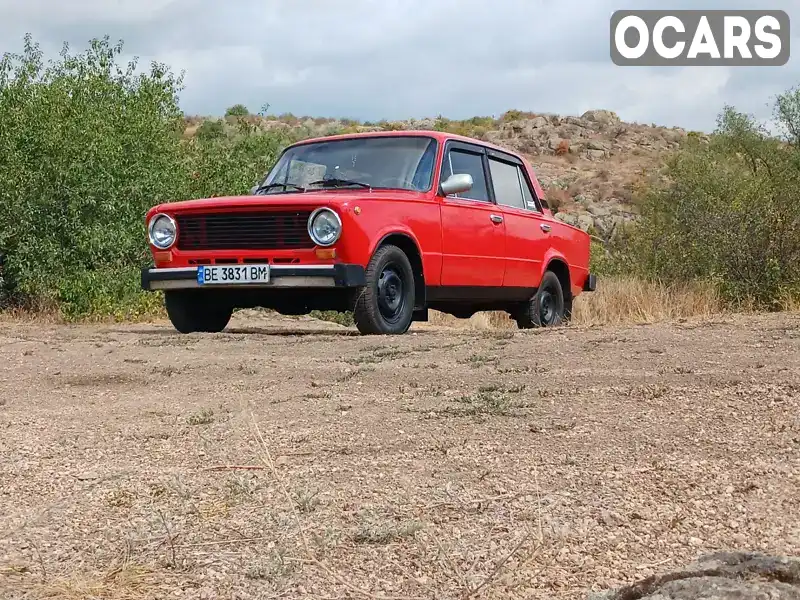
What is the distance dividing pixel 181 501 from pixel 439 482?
0.73m

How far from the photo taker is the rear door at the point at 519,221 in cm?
948

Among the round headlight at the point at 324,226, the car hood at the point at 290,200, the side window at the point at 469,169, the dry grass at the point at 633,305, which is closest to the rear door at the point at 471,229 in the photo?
the side window at the point at 469,169

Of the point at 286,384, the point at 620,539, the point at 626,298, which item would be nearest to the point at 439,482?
the point at 620,539

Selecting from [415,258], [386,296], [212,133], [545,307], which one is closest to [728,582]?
[386,296]

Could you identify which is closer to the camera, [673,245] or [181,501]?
[181,501]

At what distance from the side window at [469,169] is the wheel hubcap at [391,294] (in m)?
1.06

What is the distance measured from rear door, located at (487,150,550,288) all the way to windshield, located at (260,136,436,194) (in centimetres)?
113

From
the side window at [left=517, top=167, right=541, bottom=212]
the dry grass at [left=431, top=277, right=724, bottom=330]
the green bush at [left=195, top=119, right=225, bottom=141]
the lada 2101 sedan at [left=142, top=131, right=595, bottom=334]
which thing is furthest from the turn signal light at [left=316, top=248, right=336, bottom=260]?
the green bush at [left=195, top=119, right=225, bottom=141]

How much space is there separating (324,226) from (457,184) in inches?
51.0

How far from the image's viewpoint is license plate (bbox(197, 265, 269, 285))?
25.1 feet

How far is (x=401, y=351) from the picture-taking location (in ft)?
21.3

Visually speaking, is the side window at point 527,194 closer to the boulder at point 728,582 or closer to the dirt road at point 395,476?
the dirt road at point 395,476

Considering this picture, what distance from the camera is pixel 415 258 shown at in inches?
327

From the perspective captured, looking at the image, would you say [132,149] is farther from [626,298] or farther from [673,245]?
[673,245]
